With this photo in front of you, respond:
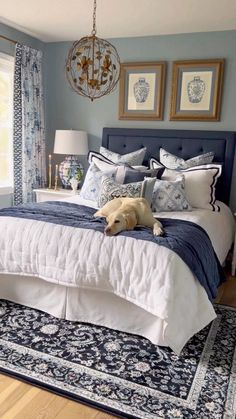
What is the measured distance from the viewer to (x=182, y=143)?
3.99m

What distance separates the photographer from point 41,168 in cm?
457

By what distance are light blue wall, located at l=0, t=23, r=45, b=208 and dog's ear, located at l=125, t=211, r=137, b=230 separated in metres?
2.22

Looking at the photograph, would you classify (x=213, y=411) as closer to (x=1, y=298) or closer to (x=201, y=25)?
(x=1, y=298)

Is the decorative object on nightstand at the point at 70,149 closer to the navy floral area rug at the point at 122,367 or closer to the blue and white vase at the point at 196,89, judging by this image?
the blue and white vase at the point at 196,89

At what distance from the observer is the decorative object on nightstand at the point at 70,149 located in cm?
425

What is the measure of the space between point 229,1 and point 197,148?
1424 mm

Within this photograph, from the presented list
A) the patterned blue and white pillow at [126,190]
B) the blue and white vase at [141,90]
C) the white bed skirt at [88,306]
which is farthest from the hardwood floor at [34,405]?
A: the blue and white vase at [141,90]

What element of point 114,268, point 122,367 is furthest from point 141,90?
point 122,367

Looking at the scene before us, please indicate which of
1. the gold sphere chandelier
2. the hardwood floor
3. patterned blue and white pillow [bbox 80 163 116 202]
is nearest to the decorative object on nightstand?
the gold sphere chandelier

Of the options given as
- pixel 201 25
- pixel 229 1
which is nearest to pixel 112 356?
pixel 229 1

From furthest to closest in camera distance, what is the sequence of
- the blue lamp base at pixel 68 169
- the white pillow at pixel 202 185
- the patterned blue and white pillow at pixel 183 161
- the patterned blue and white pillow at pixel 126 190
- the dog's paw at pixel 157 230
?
the blue lamp base at pixel 68 169 < the patterned blue and white pillow at pixel 183 161 < the white pillow at pixel 202 185 < the patterned blue and white pillow at pixel 126 190 < the dog's paw at pixel 157 230

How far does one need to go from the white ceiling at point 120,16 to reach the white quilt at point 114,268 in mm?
2089

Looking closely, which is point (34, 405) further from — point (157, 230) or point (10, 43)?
point (10, 43)

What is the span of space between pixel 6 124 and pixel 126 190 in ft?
6.57
